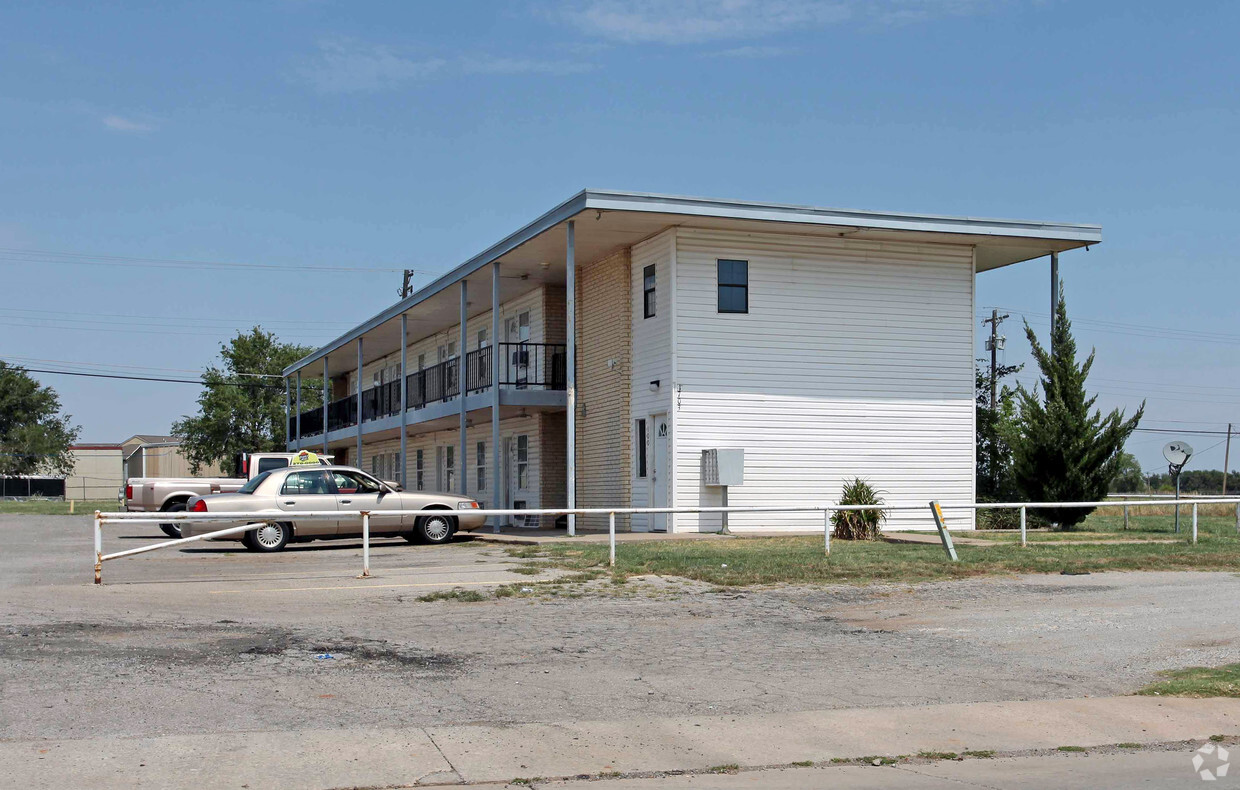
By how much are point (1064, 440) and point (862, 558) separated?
926cm

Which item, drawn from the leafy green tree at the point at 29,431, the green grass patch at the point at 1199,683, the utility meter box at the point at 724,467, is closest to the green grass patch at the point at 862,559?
the utility meter box at the point at 724,467

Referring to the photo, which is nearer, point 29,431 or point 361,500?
point 361,500

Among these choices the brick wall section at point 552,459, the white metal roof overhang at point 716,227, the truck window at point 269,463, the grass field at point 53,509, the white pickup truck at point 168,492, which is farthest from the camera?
the grass field at point 53,509

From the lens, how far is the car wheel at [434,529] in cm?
2212

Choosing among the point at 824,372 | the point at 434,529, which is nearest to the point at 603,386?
the point at 824,372

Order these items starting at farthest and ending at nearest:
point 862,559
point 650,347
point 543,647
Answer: point 650,347, point 862,559, point 543,647

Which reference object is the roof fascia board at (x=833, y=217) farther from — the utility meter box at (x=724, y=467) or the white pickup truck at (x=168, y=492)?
the white pickup truck at (x=168, y=492)

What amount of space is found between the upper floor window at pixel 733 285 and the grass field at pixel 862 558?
17.9ft

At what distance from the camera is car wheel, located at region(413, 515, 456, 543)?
22.1m

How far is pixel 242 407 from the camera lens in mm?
85688

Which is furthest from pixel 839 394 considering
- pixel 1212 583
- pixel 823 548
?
pixel 1212 583

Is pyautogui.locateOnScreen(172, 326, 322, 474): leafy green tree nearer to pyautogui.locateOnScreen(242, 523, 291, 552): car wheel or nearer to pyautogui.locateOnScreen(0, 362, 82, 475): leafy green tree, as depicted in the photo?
pyautogui.locateOnScreen(0, 362, 82, 475): leafy green tree

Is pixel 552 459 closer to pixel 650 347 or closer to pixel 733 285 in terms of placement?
pixel 650 347

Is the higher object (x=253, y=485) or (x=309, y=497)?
(x=253, y=485)
